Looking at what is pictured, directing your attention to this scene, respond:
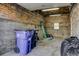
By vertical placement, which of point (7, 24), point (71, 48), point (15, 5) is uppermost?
point (15, 5)

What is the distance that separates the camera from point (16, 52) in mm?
3939

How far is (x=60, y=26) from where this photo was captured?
927cm

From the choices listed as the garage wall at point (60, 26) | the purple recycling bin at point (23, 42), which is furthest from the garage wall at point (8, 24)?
the garage wall at point (60, 26)

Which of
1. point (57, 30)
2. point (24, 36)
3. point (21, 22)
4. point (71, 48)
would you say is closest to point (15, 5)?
point (21, 22)

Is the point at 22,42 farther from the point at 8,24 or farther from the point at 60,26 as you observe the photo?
the point at 60,26

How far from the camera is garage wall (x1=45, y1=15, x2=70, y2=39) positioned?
9.05 metres

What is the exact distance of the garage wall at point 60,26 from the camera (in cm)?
905

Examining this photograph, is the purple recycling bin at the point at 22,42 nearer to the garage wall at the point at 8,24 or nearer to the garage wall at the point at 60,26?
the garage wall at the point at 8,24

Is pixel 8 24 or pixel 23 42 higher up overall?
pixel 8 24

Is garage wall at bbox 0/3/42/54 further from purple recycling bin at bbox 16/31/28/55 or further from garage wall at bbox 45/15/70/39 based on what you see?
garage wall at bbox 45/15/70/39

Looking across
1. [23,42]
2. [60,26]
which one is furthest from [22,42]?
[60,26]

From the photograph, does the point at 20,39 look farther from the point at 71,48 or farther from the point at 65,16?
the point at 65,16

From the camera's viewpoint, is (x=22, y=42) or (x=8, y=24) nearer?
(x=22, y=42)

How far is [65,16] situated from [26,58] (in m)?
7.99
